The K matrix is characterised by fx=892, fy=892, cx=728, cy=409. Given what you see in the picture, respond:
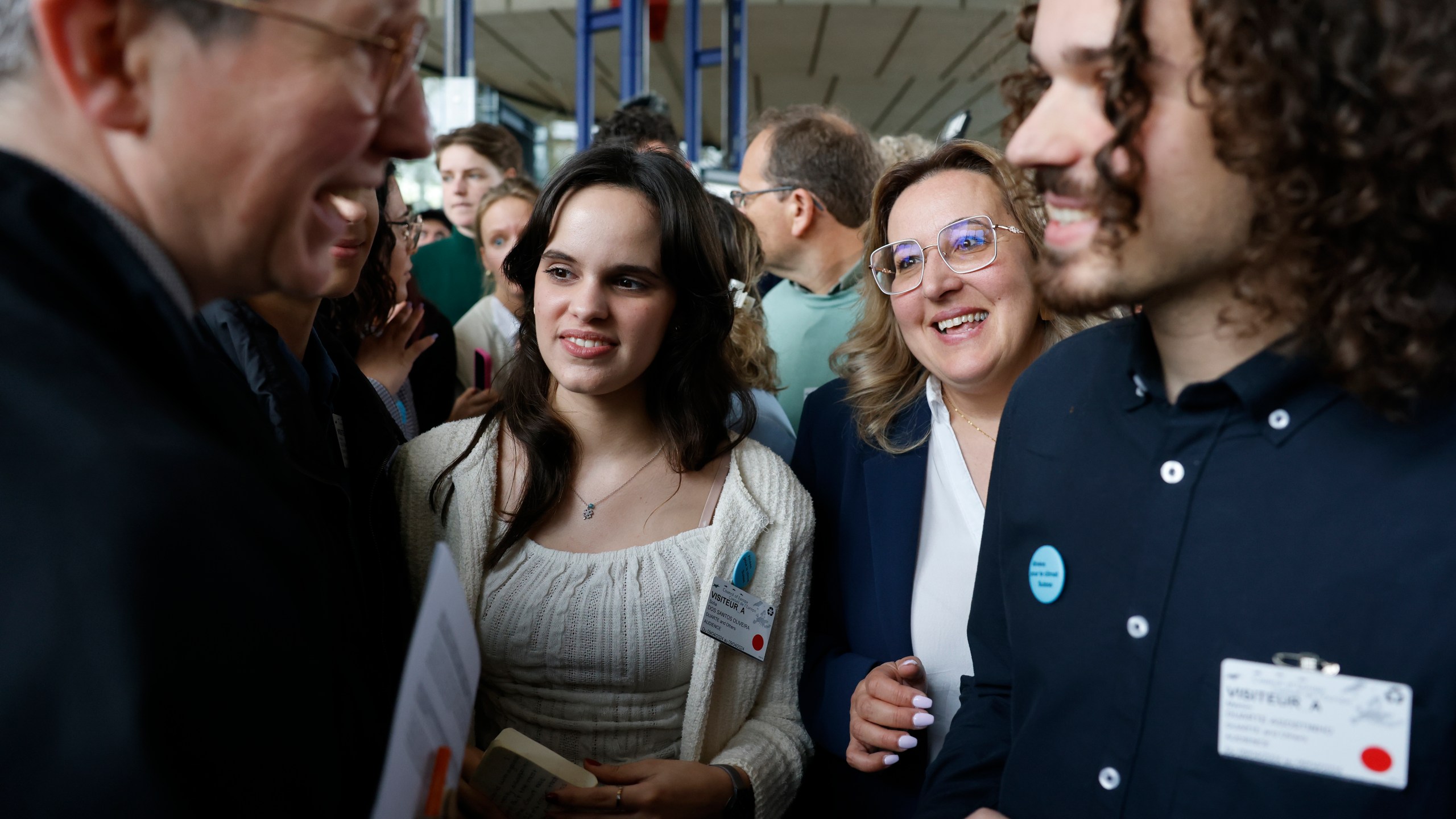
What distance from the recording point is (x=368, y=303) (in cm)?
252

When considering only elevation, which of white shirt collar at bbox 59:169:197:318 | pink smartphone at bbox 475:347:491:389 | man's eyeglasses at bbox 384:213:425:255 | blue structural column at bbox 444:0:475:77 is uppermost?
blue structural column at bbox 444:0:475:77

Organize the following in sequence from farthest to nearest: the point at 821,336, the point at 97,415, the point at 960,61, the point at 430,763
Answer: the point at 960,61
the point at 821,336
the point at 430,763
the point at 97,415

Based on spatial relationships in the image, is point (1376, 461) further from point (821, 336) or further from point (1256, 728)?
point (821, 336)

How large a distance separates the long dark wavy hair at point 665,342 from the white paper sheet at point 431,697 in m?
0.92

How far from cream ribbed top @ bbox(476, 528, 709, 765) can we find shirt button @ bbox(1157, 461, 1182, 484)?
96 centimetres

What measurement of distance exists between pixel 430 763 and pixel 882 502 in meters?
1.20

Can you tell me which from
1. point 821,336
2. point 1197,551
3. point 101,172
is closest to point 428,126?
point 101,172

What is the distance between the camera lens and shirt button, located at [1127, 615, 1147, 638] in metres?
1.01

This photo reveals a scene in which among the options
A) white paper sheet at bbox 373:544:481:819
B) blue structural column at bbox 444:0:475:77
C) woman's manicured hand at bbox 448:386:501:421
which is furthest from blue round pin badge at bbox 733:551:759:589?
blue structural column at bbox 444:0:475:77

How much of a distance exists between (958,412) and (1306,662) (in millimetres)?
1140

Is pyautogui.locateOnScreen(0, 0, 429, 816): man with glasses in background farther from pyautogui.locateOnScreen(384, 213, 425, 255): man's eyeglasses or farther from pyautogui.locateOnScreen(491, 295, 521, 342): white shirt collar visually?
pyautogui.locateOnScreen(491, 295, 521, 342): white shirt collar

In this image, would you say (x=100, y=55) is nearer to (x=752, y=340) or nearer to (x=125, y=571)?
(x=125, y=571)

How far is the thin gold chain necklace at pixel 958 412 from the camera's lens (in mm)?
1941

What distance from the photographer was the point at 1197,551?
0.99 metres
